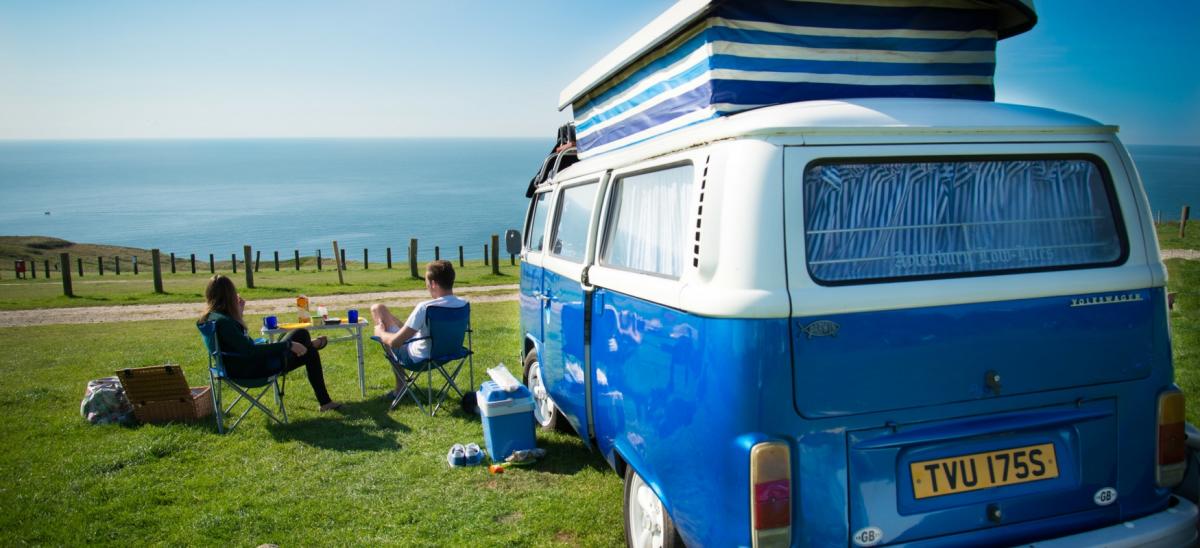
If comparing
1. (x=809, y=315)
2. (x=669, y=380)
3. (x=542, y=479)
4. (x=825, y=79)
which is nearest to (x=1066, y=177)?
(x=825, y=79)

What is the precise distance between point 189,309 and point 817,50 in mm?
18482

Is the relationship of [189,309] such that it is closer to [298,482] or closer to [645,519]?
[298,482]

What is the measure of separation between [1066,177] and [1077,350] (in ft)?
2.27

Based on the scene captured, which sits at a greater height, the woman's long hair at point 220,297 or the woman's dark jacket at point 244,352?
the woman's long hair at point 220,297

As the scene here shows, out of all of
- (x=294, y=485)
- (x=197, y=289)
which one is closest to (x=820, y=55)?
(x=294, y=485)

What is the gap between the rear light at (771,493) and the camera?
89.7 inches

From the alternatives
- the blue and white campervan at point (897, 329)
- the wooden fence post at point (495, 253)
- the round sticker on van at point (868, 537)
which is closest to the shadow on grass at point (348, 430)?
the blue and white campervan at point (897, 329)

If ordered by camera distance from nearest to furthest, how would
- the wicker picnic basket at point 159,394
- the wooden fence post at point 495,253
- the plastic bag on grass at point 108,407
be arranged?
the wicker picnic basket at point 159,394
the plastic bag on grass at point 108,407
the wooden fence post at point 495,253

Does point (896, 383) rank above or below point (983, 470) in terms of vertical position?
above

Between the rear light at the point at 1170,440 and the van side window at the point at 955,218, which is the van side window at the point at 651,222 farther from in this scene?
the rear light at the point at 1170,440

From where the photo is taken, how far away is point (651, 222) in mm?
3154

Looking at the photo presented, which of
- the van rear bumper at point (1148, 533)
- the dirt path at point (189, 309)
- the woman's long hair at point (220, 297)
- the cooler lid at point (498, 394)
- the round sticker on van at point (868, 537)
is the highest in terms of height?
the woman's long hair at point (220, 297)

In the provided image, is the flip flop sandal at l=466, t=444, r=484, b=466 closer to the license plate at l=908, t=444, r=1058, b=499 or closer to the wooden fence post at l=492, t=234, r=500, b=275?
the license plate at l=908, t=444, r=1058, b=499

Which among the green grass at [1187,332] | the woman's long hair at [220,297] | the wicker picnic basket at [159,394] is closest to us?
the green grass at [1187,332]
